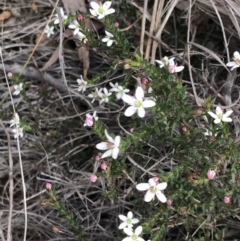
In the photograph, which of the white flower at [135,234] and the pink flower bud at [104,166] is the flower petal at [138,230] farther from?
the pink flower bud at [104,166]

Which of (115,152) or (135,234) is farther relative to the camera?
(135,234)

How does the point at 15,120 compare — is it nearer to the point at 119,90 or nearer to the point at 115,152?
the point at 119,90

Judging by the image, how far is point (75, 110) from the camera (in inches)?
84.4

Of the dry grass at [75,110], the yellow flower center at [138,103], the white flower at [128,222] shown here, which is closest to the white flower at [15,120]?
the dry grass at [75,110]

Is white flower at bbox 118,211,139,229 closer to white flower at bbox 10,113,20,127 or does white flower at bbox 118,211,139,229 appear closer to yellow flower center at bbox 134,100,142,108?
yellow flower center at bbox 134,100,142,108

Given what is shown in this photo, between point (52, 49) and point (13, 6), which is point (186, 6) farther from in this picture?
point (13, 6)

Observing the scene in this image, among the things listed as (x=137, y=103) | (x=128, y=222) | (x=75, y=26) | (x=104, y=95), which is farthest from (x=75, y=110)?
(x=137, y=103)

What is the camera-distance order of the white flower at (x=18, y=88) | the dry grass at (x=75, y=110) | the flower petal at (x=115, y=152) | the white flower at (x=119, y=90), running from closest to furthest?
the flower petal at (x=115, y=152) → the white flower at (x=119, y=90) → the dry grass at (x=75, y=110) → the white flower at (x=18, y=88)

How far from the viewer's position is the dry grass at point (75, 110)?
6.42 feet

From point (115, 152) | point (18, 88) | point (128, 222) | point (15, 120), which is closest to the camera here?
point (115, 152)

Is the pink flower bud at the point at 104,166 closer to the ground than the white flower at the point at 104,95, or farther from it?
farther from it

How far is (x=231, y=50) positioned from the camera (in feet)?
6.90

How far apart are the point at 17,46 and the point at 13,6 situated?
202 millimetres

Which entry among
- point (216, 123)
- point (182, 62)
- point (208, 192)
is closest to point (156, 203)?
point (208, 192)
